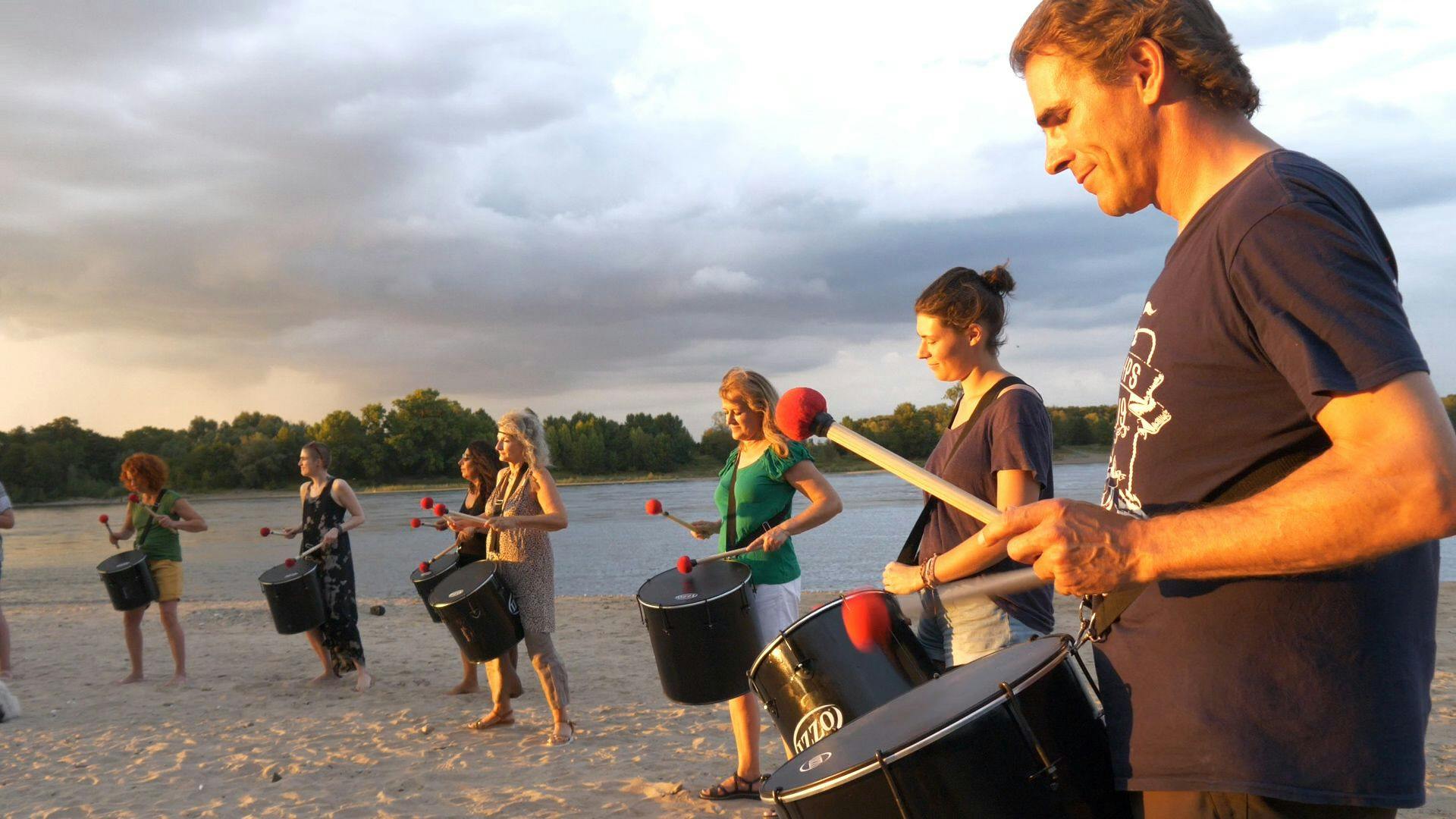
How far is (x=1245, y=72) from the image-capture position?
60.6 inches

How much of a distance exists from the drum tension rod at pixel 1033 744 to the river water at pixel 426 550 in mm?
15051

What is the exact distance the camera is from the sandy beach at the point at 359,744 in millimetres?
5316

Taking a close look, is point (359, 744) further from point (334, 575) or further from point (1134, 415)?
point (1134, 415)

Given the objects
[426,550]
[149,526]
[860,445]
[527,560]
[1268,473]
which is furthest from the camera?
[426,550]

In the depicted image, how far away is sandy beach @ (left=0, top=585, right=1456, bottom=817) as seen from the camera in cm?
532

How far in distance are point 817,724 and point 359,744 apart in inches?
182

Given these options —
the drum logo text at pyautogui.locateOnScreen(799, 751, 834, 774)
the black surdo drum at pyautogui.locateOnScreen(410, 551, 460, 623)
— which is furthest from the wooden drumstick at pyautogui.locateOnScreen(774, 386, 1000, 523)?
the black surdo drum at pyautogui.locateOnScreen(410, 551, 460, 623)

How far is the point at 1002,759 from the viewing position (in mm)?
1735

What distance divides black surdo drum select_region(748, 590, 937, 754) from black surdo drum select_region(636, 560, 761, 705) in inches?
58.5

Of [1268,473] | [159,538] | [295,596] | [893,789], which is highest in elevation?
[1268,473]

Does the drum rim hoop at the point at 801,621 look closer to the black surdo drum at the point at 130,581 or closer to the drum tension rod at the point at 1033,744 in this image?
the drum tension rod at the point at 1033,744

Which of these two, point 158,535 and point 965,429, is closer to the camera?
point 965,429

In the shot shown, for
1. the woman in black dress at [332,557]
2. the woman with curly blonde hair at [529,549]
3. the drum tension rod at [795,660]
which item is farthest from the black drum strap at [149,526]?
the drum tension rod at [795,660]

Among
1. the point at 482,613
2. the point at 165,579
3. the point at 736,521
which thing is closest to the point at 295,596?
the point at 165,579
